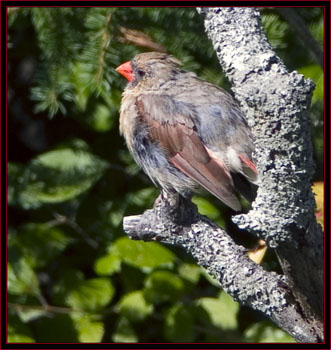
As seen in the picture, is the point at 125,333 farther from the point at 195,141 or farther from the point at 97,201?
the point at 195,141

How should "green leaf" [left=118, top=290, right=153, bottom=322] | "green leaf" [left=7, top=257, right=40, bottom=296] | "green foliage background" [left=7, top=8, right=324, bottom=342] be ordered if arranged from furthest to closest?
1. "green leaf" [left=7, top=257, right=40, bottom=296]
2. "green leaf" [left=118, top=290, right=153, bottom=322]
3. "green foliage background" [left=7, top=8, right=324, bottom=342]

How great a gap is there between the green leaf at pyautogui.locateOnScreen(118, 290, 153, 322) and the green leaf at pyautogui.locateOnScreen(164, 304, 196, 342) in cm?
11

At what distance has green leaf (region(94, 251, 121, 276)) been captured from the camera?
4215mm

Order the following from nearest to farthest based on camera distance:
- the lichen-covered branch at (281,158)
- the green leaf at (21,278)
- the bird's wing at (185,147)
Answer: the lichen-covered branch at (281,158) → the bird's wing at (185,147) → the green leaf at (21,278)

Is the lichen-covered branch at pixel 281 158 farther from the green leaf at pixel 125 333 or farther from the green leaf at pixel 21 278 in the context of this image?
the green leaf at pixel 21 278

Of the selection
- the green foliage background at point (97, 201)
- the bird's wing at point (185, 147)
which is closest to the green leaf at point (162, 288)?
the green foliage background at point (97, 201)

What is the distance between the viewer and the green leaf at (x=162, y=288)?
13.5 ft

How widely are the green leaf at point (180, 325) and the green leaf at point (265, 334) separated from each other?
0.28m

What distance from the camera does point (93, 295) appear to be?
4281mm

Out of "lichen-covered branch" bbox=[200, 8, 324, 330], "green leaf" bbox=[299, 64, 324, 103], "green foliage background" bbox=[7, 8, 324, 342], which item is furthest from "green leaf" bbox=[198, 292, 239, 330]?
"lichen-covered branch" bbox=[200, 8, 324, 330]

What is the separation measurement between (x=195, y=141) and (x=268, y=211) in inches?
41.8

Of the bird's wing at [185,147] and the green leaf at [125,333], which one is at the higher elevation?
the bird's wing at [185,147]

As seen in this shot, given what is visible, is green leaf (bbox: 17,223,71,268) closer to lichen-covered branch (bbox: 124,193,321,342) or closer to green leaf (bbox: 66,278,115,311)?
green leaf (bbox: 66,278,115,311)

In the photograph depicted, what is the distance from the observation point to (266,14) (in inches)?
157
